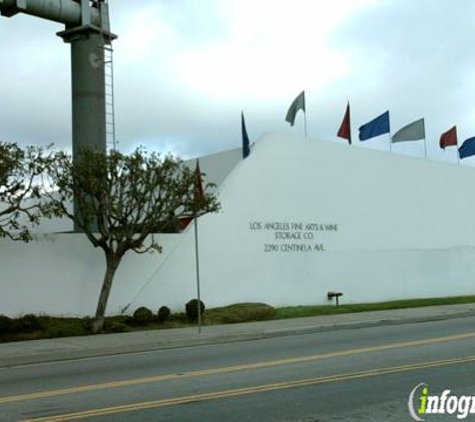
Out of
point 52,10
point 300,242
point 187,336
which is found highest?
point 52,10

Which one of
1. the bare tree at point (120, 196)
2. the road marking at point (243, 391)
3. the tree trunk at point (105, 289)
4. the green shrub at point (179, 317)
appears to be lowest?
the road marking at point (243, 391)

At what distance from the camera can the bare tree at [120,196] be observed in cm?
1794

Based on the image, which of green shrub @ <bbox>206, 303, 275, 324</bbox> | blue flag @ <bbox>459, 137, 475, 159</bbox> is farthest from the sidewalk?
blue flag @ <bbox>459, 137, 475, 159</bbox>

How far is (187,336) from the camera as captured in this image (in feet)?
55.1

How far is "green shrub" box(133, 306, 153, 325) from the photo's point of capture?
766 inches

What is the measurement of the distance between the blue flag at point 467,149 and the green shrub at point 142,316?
22.6 m

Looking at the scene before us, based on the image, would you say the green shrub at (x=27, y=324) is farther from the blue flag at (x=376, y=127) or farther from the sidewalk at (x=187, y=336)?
the blue flag at (x=376, y=127)

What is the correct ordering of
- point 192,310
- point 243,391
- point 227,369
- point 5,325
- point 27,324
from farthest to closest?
point 192,310 < point 27,324 < point 5,325 < point 227,369 < point 243,391

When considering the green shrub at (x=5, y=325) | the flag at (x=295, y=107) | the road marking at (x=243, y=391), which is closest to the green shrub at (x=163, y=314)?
the green shrub at (x=5, y=325)

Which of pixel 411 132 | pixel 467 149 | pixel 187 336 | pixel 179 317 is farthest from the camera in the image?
pixel 467 149

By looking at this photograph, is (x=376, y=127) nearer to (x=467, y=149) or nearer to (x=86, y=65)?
(x=467, y=149)

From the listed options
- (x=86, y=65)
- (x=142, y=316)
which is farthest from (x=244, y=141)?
(x=142, y=316)

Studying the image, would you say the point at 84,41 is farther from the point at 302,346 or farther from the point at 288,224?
the point at 302,346

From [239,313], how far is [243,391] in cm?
1181
